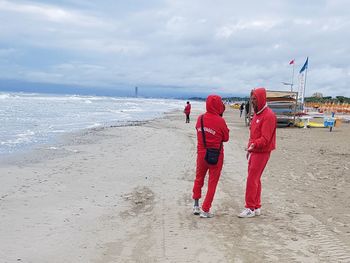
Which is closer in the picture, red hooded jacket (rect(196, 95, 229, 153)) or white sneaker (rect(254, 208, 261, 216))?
red hooded jacket (rect(196, 95, 229, 153))

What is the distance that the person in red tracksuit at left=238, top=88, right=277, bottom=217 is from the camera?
20.4 ft

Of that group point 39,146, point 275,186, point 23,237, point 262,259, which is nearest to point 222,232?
point 262,259

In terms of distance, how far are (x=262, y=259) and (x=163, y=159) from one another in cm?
781

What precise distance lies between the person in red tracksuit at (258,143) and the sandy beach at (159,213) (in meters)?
0.26

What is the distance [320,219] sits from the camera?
21.5 ft

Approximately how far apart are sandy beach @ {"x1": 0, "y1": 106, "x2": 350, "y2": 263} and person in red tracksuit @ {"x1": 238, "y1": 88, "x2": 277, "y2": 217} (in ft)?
0.85

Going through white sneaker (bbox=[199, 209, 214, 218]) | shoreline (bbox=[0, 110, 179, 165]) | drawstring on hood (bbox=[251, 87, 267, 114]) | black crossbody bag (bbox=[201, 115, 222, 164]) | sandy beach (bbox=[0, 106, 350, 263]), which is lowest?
shoreline (bbox=[0, 110, 179, 165])

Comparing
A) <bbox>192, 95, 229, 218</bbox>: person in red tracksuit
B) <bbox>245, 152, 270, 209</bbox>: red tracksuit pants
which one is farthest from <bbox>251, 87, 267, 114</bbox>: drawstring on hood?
<bbox>245, 152, 270, 209</bbox>: red tracksuit pants

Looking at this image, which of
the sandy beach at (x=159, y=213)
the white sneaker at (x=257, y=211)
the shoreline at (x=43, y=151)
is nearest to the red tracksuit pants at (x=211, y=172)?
the sandy beach at (x=159, y=213)

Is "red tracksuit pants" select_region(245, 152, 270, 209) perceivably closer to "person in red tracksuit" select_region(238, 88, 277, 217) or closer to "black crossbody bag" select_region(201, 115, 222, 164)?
"person in red tracksuit" select_region(238, 88, 277, 217)

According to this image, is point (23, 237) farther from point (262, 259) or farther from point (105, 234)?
point (262, 259)

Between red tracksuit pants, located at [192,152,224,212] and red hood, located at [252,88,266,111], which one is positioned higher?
red hood, located at [252,88,266,111]

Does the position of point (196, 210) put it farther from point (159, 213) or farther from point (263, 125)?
point (263, 125)

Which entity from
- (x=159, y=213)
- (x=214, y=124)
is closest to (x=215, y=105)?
(x=214, y=124)
